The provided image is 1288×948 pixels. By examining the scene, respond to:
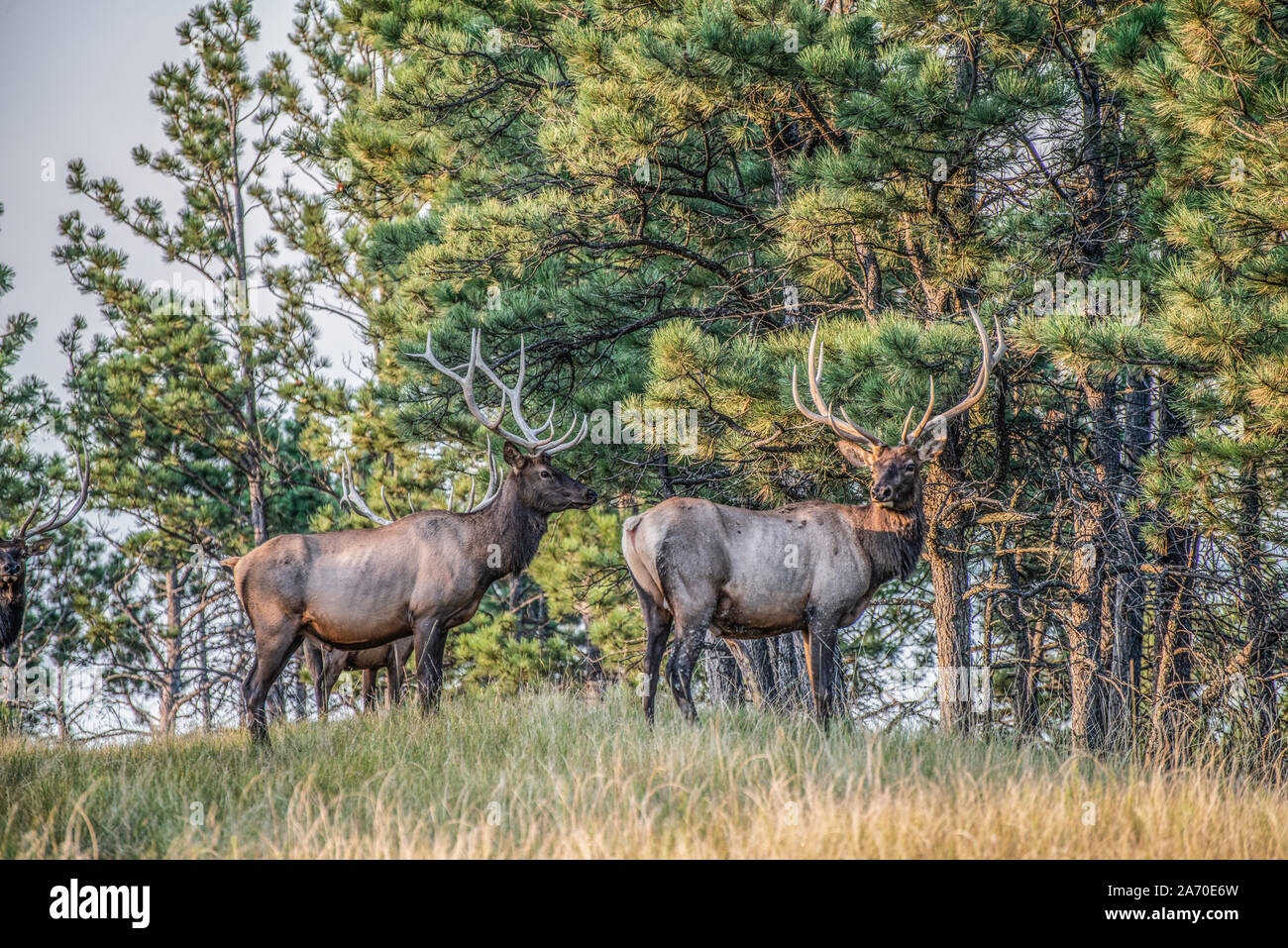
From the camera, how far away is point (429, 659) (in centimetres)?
802

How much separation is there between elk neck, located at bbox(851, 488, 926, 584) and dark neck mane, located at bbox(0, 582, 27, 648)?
227 inches

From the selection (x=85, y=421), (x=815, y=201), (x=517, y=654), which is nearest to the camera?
(x=815, y=201)

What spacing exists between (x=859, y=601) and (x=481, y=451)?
512 cm

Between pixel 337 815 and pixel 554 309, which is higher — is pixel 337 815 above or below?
below

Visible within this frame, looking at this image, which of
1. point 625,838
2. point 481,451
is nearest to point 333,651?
point 481,451

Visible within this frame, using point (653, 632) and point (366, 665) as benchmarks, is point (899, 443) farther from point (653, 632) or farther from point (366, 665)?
point (366, 665)

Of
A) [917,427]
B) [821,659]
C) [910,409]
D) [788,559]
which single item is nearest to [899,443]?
[917,427]

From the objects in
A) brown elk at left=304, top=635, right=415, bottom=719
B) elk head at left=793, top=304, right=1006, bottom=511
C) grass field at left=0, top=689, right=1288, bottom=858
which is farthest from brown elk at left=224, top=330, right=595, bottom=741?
elk head at left=793, top=304, right=1006, bottom=511

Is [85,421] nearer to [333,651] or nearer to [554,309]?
[333,651]

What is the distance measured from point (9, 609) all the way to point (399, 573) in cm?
273

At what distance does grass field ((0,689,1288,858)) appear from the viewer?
15.6 ft

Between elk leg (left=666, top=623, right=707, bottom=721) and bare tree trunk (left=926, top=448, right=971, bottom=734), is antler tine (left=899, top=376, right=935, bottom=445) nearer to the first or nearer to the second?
bare tree trunk (left=926, top=448, right=971, bottom=734)

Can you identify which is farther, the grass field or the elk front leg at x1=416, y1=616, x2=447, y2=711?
the elk front leg at x1=416, y1=616, x2=447, y2=711

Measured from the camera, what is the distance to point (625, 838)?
4.73m
